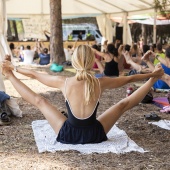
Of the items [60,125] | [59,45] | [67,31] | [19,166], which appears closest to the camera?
[19,166]

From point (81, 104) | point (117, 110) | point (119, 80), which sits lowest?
point (117, 110)

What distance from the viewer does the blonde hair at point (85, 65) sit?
3.47 m

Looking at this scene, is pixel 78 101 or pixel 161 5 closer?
pixel 78 101

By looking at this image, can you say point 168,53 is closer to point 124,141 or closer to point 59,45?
point 124,141

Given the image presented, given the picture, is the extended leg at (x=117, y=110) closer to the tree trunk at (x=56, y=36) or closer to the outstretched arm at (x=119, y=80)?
the outstretched arm at (x=119, y=80)

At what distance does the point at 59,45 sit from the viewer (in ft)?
40.4

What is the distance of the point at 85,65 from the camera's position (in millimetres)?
3484

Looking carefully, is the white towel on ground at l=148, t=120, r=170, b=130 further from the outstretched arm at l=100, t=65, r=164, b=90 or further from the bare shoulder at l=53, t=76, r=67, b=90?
the bare shoulder at l=53, t=76, r=67, b=90

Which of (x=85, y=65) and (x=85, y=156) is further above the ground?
(x=85, y=65)

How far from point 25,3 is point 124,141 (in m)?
12.9

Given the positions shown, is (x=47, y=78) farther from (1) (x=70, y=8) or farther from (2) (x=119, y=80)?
(1) (x=70, y=8)

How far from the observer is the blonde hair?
11.4 ft

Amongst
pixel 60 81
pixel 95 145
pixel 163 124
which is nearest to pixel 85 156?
pixel 95 145

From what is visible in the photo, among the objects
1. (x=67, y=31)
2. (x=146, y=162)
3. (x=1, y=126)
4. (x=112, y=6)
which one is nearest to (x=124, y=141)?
(x=146, y=162)
